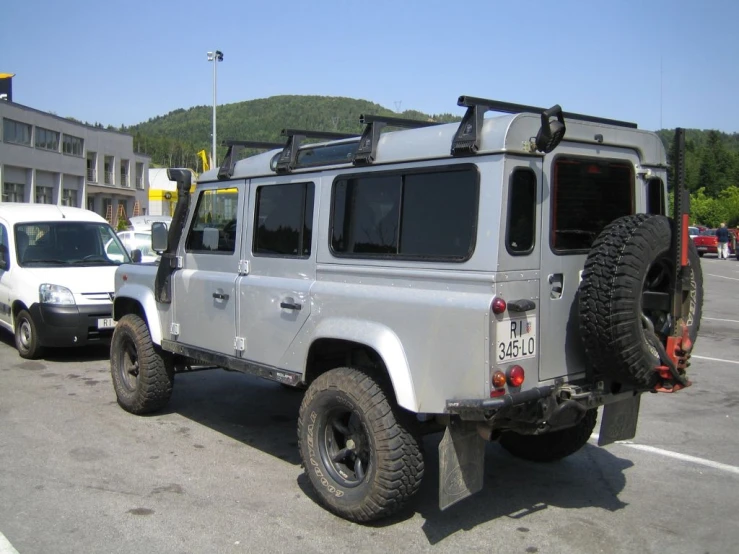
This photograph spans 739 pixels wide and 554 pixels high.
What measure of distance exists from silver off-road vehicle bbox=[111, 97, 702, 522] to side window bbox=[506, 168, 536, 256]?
0.01 meters

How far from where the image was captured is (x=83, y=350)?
417 inches

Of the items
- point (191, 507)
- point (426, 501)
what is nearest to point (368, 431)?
point (426, 501)

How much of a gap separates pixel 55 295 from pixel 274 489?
562 cm

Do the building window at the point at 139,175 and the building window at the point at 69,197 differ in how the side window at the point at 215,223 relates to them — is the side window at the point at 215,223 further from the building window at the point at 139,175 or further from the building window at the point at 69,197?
the building window at the point at 139,175

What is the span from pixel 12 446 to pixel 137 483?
152 cm

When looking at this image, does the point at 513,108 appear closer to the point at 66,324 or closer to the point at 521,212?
the point at 521,212

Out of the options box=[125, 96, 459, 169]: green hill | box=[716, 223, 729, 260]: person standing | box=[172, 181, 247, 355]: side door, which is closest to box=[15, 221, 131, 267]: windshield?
box=[172, 181, 247, 355]: side door

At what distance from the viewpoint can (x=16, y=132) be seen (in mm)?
45969

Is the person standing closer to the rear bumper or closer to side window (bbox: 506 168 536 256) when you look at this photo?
the rear bumper

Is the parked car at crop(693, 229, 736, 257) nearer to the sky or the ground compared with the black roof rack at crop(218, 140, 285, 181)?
nearer to the sky

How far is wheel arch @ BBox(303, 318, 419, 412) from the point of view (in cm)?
414

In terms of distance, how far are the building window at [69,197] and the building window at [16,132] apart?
6157 mm

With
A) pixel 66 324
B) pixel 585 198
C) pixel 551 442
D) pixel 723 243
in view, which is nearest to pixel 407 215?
pixel 585 198

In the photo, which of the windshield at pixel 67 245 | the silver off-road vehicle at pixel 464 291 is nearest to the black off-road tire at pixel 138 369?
the silver off-road vehicle at pixel 464 291
